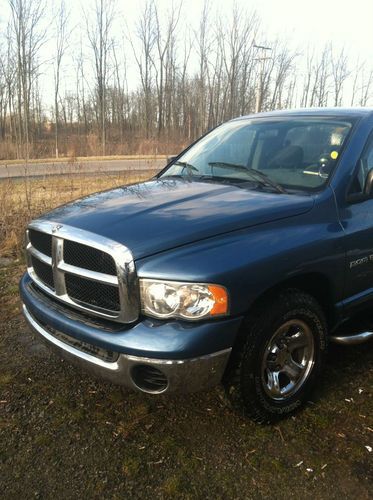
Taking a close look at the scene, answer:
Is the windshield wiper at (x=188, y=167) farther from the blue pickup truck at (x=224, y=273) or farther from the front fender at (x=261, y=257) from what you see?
the front fender at (x=261, y=257)

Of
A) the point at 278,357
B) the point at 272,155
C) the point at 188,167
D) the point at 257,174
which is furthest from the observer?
the point at 188,167

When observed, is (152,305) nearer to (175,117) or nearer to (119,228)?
(119,228)

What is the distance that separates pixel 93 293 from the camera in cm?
240

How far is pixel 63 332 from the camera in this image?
251 centimetres

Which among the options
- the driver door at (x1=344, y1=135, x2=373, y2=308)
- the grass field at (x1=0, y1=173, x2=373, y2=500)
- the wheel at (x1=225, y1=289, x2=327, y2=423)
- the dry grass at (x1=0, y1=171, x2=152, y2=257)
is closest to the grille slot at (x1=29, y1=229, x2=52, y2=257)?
the grass field at (x1=0, y1=173, x2=373, y2=500)

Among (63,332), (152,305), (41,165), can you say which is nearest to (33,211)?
(41,165)

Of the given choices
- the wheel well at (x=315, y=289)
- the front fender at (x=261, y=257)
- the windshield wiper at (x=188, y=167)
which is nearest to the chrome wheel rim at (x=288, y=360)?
the wheel well at (x=315, y=289)

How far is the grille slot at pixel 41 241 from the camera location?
2.69 m

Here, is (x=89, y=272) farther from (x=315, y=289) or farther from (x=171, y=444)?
(x=315, y=289)

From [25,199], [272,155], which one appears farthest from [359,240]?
[25,199]

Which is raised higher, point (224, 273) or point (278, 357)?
point (224, 273)

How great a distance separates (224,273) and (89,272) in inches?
28.8

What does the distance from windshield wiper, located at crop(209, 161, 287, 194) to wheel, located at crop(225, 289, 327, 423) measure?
77 centimetres

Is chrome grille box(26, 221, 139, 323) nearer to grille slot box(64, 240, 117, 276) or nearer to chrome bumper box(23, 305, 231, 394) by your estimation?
grille slot box(64, 240, 117, 276)
